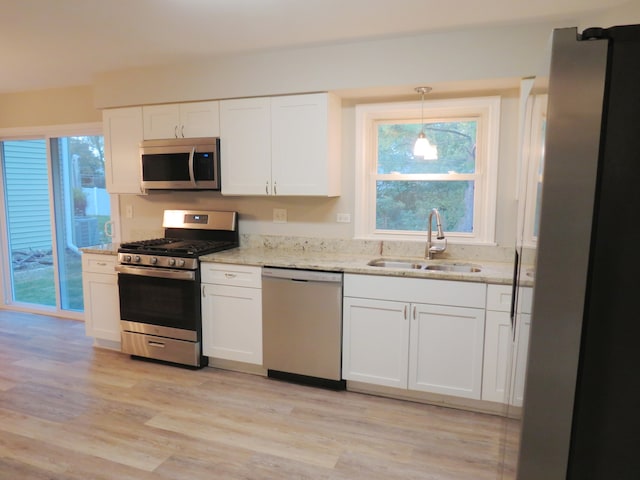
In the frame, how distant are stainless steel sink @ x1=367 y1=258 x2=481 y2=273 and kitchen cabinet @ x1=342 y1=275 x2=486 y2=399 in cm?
32

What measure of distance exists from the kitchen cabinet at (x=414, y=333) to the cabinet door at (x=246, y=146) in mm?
1154

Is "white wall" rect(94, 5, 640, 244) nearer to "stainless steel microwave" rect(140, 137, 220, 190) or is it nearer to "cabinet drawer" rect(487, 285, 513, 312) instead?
"stainless steel microwave" rect(140, 137, 220, 190)

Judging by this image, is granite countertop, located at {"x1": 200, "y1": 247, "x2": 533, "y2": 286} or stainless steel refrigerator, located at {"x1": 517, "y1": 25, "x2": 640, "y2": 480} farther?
granite countertop, located at {"x1": 200, "y1": 247, "x2": 533, "y2": 286}

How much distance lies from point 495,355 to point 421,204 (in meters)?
1.29

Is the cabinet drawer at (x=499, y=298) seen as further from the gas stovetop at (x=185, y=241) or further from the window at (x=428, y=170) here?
the gas stovetop at (x=185, y=241)

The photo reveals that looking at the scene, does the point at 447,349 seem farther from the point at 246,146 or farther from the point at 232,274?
the point at 246,146

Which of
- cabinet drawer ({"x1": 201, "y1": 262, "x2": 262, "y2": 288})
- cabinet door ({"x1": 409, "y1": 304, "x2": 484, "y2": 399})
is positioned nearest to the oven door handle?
cabinet drawer ({"x1": 201, "y1": 262, "x2": 262, "y2": 288})

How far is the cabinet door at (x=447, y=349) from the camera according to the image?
2701 mm

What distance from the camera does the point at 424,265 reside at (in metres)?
3.17

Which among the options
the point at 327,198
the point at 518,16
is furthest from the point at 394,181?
the point at 518,16

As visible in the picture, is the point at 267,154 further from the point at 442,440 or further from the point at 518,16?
the point at 442,440

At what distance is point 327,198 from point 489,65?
153cm

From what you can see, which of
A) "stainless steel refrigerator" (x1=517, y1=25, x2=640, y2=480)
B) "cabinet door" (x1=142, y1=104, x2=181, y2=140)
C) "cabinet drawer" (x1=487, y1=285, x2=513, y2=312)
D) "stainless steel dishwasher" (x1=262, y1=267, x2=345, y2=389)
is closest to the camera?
"stainless steel refrigerator" (x1=517, y1=25, x2=640, y2=480)

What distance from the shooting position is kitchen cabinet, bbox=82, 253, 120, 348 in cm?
372
